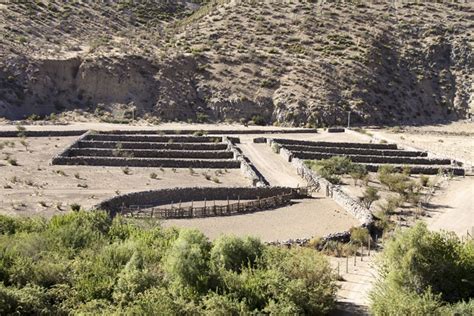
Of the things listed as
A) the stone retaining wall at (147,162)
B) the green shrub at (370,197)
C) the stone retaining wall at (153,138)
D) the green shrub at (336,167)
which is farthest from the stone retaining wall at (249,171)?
the green shrub at (370,197)

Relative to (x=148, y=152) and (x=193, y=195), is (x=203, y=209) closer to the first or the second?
(x=193, y=195)

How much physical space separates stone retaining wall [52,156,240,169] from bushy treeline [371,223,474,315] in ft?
81.5

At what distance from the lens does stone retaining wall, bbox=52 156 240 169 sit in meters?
37.8

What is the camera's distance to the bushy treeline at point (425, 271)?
13.9m

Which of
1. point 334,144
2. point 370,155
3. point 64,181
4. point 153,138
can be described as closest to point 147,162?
point 64,181

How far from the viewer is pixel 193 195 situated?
99.2 ft

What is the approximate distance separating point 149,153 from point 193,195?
12.6 metres

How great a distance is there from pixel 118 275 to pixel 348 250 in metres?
9.82

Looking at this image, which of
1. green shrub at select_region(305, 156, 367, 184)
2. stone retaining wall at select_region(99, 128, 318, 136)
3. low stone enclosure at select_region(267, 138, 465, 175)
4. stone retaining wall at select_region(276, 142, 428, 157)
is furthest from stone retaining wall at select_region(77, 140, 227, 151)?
green shrub at select_region(305, 156, 367, 184)

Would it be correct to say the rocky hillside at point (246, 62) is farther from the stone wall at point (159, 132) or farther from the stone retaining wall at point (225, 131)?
the stone wall at point (159, 132)

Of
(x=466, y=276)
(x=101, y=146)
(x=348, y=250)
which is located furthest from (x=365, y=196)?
(x=101, y=146)

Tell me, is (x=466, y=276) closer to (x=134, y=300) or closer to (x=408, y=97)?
(x=134, y=300)

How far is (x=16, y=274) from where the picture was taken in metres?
13.9

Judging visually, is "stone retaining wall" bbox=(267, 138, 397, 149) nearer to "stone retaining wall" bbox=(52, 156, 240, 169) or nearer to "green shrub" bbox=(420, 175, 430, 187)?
"stone retaining wall" bbox=(52, 156, 240, 169)
